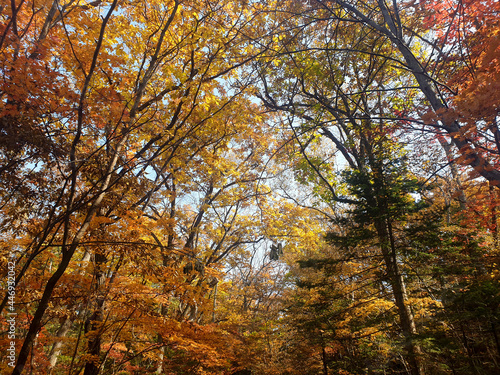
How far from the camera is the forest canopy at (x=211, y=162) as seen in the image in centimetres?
277

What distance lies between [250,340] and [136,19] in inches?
403

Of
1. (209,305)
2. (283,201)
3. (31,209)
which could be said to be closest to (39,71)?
(31,209)

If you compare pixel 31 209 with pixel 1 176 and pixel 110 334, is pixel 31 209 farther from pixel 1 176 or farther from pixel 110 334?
pixel 110 334

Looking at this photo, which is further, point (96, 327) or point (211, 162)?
point (211, 162)

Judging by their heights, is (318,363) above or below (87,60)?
below

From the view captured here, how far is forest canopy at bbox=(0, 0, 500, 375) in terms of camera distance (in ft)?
9.09

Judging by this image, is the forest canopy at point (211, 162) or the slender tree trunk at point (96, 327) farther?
the slender tree trunk at point (96, 327)

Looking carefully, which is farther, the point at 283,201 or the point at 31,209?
the point at 283,201

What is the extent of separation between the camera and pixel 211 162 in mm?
6324

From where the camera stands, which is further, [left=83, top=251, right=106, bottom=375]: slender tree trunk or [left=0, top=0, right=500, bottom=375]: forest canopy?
[left=83, top=251, right=106, bottom=375]: slender tree trunk

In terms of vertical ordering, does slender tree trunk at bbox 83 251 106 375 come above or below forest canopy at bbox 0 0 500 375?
below

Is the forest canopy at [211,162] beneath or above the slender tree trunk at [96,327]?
above

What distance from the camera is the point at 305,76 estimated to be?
16.7 feet

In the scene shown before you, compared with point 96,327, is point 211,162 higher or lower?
higher
